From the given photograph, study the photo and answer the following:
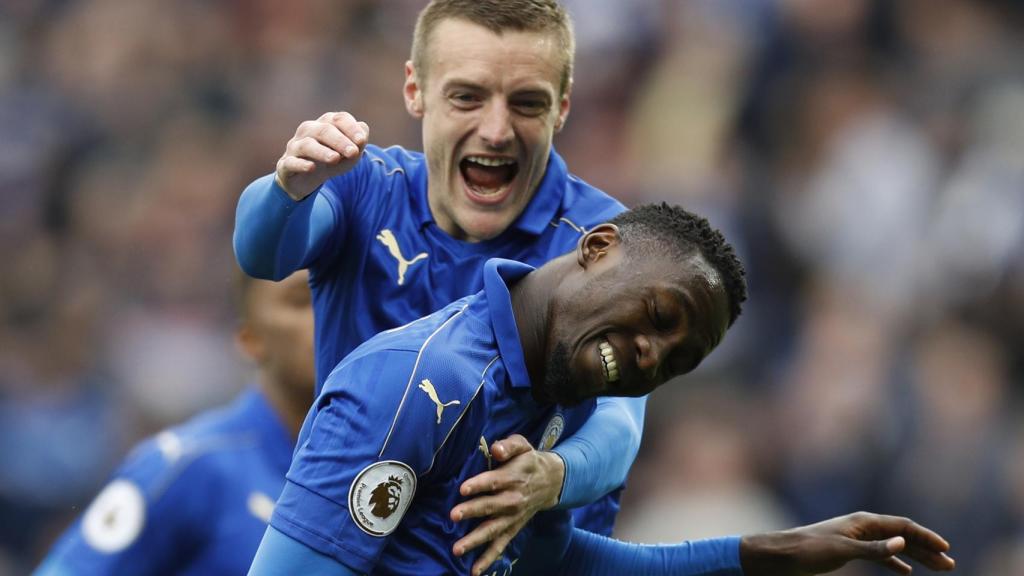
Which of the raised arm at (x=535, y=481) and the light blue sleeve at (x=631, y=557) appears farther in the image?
the light blue sleeve at (x=631, y=557)

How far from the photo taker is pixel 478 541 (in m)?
3.20

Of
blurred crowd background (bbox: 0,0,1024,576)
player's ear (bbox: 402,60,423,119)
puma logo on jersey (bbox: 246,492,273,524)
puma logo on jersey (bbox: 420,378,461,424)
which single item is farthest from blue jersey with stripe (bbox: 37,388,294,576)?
blurred crowd background (bbox: 0,0,1024,576)

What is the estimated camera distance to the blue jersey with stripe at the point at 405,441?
3043mm

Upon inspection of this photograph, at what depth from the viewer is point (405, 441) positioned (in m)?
3.04

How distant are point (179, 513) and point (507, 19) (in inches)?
72.3

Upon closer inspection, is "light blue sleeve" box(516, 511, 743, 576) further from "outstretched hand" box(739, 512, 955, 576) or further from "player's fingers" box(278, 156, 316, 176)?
"player's fingers" box(278, 156, 316, 176)

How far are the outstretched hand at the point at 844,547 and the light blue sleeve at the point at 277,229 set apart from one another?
1.24m

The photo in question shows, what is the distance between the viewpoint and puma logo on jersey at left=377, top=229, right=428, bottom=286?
163 inches

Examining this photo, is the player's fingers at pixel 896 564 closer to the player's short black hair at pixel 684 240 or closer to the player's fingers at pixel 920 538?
the player's fingers at pixel 920 538

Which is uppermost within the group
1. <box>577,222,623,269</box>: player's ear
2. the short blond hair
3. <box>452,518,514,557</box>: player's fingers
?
the short blond hair

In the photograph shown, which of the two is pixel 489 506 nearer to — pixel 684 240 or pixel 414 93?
pixel 684 240

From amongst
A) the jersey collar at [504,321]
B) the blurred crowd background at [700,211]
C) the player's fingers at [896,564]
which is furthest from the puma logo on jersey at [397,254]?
the blurred crowd background at [700,211]

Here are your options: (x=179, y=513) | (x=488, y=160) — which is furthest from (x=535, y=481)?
(x=179, y=513)

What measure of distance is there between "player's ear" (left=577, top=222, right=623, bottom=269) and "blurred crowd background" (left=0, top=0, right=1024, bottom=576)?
4443mm
